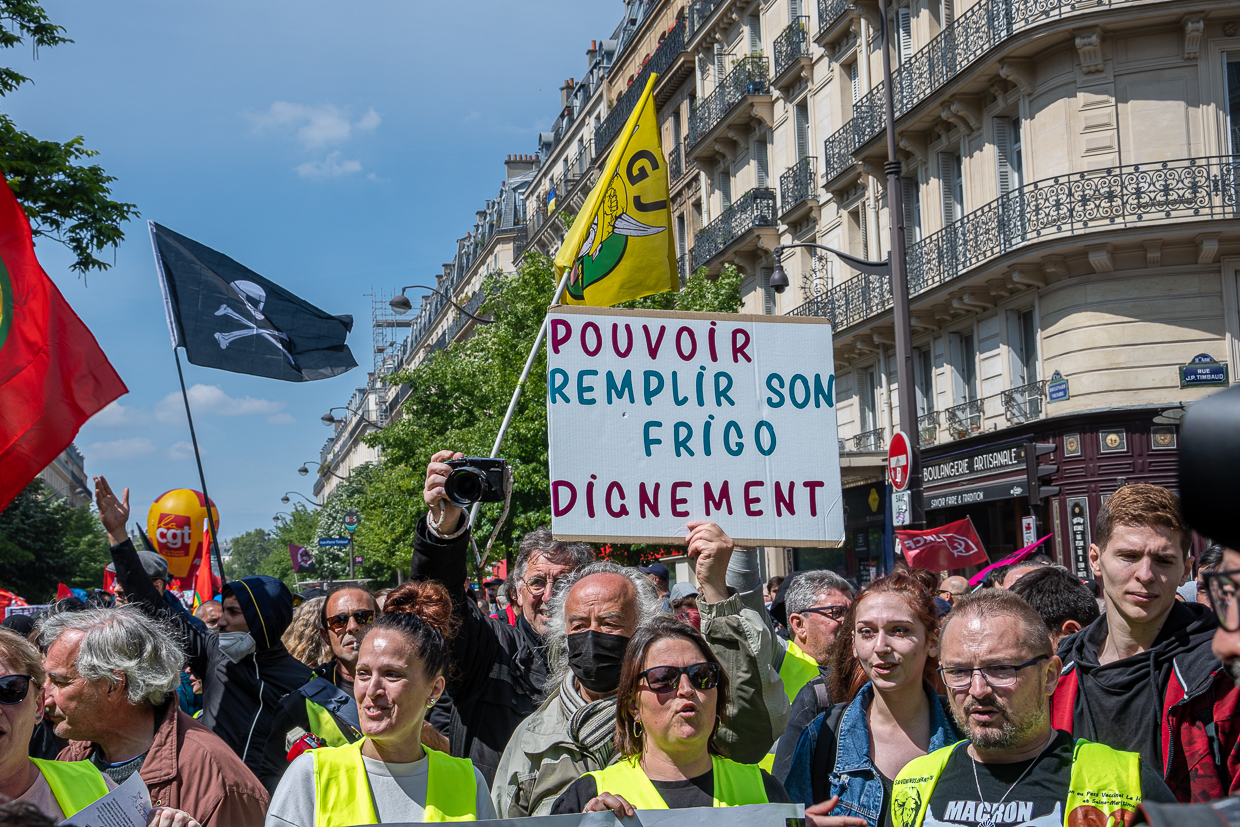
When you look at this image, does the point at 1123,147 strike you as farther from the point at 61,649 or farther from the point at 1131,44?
the point at 61,649

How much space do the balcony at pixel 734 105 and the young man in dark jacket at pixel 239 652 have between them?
2585 cm

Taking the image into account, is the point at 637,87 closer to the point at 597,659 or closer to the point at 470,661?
the point at 470,661

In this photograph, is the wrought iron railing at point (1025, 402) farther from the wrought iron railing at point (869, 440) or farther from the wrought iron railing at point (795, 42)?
the wrought iron railing at point (795, 42)

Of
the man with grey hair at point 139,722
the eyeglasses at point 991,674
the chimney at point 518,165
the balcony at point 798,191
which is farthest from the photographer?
the chimney at point 518,165

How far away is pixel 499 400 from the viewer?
25.7m

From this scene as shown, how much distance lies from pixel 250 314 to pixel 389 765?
5358 millimetres

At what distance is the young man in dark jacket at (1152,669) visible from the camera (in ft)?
11.1

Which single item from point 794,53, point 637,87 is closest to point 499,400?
point 794,53

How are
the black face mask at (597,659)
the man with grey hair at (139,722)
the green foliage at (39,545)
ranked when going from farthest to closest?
the green foliage at (39,545) < the black face mask at (597,659) < the man with grey hair at (139,722)

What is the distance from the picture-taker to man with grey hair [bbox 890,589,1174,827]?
2.90 metres

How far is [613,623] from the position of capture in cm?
390

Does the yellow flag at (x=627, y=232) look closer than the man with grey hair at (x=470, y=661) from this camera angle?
No

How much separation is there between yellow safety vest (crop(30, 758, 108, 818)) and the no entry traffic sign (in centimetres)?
908

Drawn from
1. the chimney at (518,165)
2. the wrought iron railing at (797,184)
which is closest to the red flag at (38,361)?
the wrought iron railing at (797,184)
